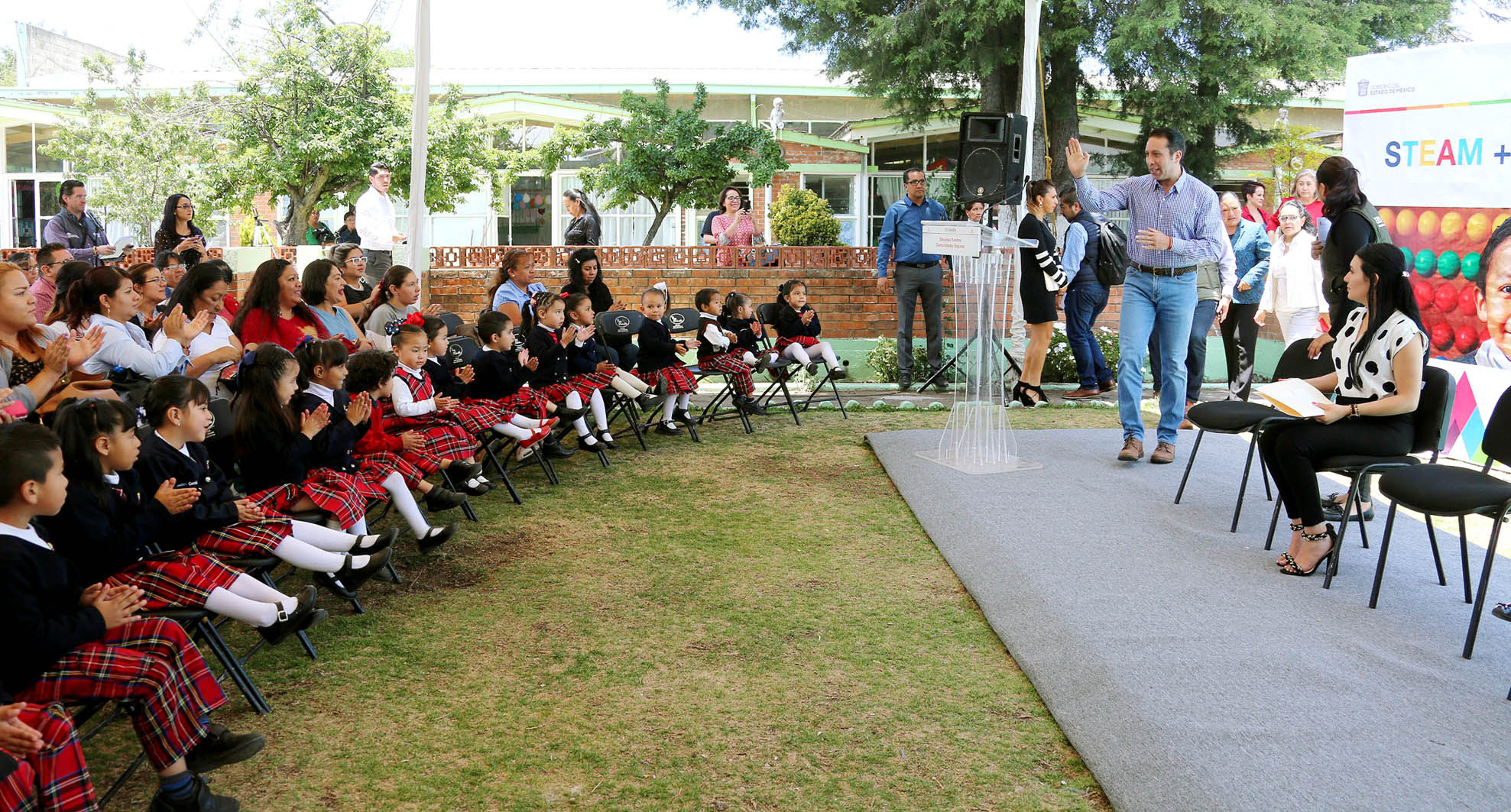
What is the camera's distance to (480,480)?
577 centimetres

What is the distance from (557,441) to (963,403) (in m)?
2.52

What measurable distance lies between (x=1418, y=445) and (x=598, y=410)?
4.39 meters

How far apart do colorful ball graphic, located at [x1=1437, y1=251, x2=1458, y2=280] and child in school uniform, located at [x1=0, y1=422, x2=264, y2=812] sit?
23.2 ft

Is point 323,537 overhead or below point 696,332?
below

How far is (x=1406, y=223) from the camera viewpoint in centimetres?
737

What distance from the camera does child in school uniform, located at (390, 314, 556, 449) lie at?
5.38 meters

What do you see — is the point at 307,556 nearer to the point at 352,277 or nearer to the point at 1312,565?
the point at 352,277

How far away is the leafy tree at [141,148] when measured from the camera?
655 inches

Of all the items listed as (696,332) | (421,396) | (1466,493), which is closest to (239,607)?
(421,396)

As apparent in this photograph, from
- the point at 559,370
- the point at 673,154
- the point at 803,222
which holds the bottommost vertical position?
the point at 559,370

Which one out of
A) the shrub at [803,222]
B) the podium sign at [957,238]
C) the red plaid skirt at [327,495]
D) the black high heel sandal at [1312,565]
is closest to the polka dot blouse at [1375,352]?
the black high heel sandal at [1312,565]

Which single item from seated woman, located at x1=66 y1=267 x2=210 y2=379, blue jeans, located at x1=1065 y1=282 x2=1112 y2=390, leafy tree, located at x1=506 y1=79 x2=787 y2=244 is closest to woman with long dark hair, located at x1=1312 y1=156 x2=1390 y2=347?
blue jeans, located at x1=1065 y1=282 x2=1112 y2=390

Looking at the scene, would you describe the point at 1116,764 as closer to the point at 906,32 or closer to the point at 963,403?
the point at 963,403

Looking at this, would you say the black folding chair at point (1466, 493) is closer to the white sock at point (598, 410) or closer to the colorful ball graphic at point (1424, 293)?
the colorful ball graphic at point (1424, 293)
